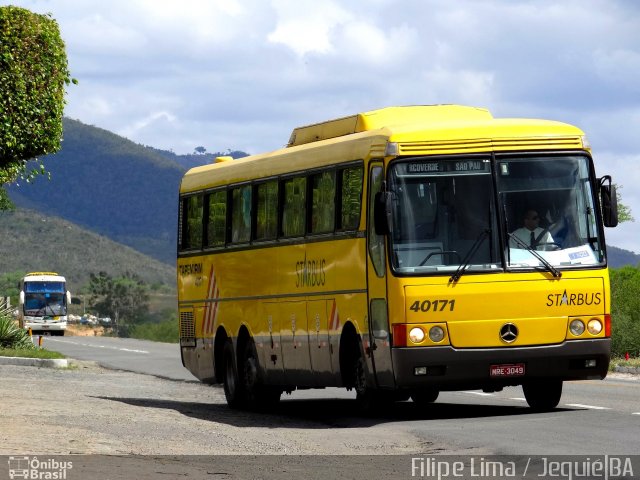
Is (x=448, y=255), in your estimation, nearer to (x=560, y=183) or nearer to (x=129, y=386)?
(x=560, y=183)

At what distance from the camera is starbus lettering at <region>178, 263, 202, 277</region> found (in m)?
23.9

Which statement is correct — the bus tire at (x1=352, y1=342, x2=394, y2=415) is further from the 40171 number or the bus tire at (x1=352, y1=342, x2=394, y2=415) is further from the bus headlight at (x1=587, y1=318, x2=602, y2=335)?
the bus headlight at (x1=587, y1=318, x2=602, y2=335)

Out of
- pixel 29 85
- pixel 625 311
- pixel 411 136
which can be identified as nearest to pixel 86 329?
pixel 625 311

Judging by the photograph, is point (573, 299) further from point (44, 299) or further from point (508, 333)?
point (44, 299)

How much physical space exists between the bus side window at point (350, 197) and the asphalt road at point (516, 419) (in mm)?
2378

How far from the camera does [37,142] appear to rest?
103ft

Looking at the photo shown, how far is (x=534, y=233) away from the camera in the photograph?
17.5 meters

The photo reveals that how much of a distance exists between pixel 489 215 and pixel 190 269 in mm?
8046

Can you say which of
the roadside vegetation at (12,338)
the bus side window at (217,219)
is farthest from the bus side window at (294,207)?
the roadside vegetation at (12,338)

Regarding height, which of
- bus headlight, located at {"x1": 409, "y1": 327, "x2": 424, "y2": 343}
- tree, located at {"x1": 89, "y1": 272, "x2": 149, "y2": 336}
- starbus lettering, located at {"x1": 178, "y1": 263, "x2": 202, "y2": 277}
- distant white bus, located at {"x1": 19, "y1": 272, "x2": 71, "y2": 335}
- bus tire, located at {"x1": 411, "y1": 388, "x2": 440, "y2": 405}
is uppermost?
tree, located at {"x1": 89, "y1": 272, "x2": 149, "y2": 336}

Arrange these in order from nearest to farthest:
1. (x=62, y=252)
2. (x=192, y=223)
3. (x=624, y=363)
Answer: (x=192, y=223) → (x=624, y=363) → (x=62, y=252)

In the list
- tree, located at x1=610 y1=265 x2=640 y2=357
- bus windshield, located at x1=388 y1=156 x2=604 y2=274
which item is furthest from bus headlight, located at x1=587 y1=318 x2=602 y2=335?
tree, located at x1=610 y1=265 x2=640 y2=357

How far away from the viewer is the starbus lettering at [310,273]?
19.3 m

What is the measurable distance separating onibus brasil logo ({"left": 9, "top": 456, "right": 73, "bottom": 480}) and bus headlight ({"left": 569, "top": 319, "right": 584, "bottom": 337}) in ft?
21.4
